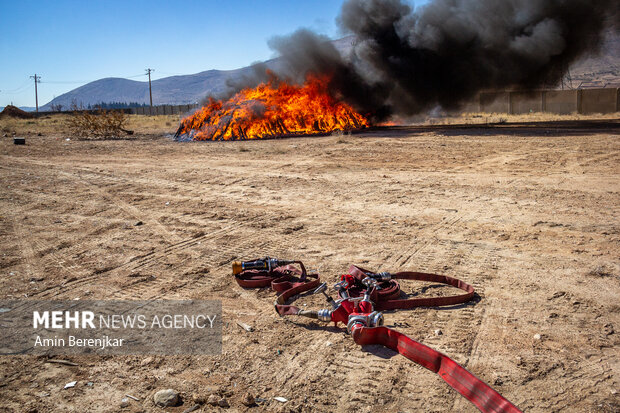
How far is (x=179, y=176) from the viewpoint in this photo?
11516 millimetres

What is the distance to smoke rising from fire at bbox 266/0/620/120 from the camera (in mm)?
22266

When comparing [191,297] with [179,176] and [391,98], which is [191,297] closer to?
[179,176]

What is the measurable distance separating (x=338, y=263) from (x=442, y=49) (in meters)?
21.7

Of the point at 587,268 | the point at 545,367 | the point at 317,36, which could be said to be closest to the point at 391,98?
the point at 317,36

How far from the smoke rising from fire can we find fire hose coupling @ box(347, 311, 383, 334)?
71.8 feet

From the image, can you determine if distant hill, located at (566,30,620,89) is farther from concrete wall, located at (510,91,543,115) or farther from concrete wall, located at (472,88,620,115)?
concrete wall, located at (472,88,620,115)

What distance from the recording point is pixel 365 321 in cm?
350

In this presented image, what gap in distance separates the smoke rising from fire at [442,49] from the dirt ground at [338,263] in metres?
12.9

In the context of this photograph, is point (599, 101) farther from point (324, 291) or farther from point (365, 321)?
point (365, 321)

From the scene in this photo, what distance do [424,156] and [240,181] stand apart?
5.70 m

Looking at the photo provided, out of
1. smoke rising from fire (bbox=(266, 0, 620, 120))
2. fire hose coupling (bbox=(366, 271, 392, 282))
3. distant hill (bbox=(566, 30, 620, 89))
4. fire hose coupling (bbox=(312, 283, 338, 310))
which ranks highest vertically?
distant hill (bbox=(566, 30, 620, 89))

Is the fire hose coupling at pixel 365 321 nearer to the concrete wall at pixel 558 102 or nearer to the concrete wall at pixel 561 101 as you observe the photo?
the concrete wall at pixel 558 102

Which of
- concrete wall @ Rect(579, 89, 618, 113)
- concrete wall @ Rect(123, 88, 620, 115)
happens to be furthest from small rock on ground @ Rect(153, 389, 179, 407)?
concrete wall @ Rect(579, 89, 618, 113)

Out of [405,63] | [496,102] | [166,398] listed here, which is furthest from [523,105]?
[166,398]
